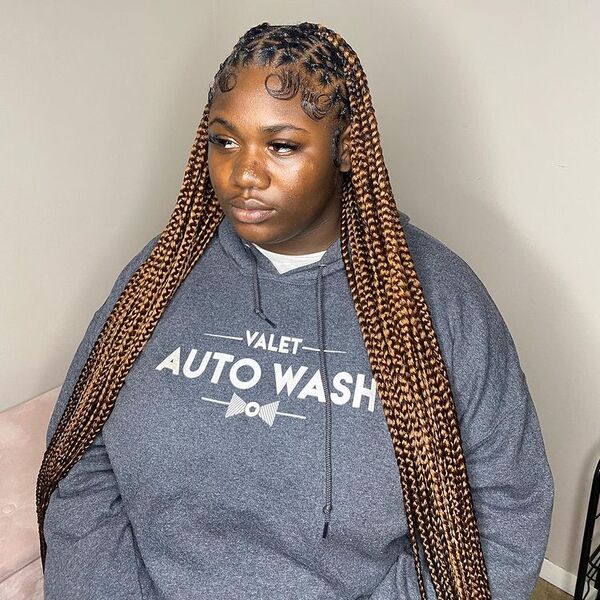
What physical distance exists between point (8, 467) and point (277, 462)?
0.60 meters

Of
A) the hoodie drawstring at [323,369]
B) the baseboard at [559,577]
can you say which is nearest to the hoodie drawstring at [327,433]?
the hoodie drawstring at [323,369]

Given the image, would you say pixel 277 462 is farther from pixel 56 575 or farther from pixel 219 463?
pixel 56 575

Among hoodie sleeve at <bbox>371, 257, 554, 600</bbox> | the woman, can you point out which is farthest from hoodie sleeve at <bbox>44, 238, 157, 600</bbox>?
hoodie sleeve at <bbox>371, 257, 554, 600</bbox>

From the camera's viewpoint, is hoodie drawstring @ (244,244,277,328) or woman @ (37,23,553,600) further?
hoodie drawstring @ (244,244,277,328)

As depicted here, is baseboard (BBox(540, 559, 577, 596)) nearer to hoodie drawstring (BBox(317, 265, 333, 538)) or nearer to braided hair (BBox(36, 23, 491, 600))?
braided hair (BBox(36, 23, 491, 600))

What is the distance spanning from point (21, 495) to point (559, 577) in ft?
3.53

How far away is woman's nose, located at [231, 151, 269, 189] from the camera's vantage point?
0.87m

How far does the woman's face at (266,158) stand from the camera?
2.85ft

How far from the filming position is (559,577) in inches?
62.6

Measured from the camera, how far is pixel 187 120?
164cm

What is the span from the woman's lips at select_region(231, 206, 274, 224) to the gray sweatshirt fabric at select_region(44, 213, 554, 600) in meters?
0.15

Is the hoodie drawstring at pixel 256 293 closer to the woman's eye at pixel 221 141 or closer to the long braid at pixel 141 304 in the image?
the long braid at pixel 141 304

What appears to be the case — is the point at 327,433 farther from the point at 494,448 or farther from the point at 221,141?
the point at 221,141

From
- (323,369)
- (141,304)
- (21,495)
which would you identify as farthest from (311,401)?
(21,495)
